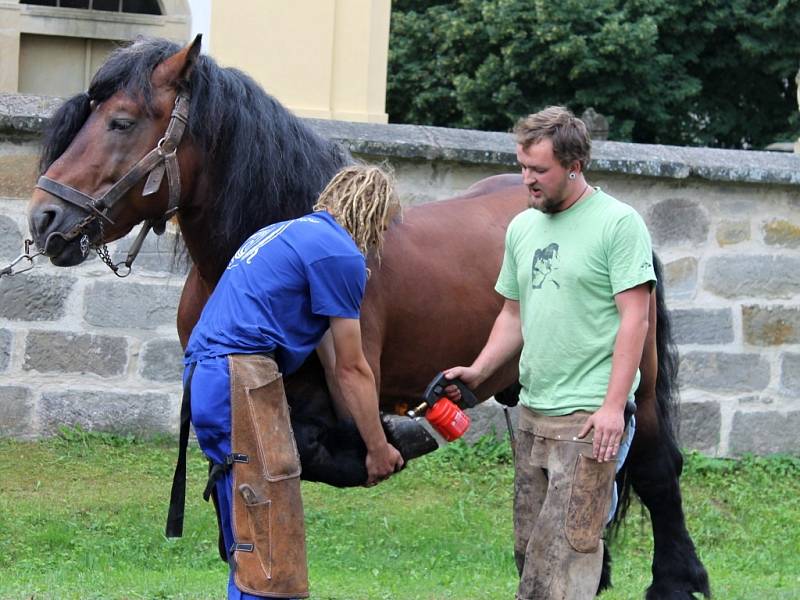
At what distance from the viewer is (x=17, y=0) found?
11.2m

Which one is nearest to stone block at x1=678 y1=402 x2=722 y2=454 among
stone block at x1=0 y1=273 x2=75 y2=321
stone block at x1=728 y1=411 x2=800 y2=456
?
stone block at x1=728 y1=411 x2=800 y2=456

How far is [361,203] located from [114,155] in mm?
803

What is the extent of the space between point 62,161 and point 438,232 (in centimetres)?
147

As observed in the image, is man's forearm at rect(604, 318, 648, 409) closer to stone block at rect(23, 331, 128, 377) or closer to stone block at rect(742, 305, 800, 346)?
stone block at rect(23, 331, 128, 377)

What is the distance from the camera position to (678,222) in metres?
7.89

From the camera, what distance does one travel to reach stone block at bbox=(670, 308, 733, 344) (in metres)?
7.92

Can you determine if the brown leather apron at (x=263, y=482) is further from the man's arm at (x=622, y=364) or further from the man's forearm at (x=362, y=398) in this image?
the man's arm at (x=622, y=364)

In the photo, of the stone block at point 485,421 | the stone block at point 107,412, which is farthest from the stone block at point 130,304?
the stone block at point 485,421

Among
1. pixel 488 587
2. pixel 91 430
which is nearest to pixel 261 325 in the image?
pixel 488 587

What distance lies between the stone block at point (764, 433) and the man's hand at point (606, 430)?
4.36m

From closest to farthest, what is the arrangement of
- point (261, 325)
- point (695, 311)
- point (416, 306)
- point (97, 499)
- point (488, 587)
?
point (261, 325)
point (416, 306)
point (488, 587)
point (97, 499)
point (695, 311)

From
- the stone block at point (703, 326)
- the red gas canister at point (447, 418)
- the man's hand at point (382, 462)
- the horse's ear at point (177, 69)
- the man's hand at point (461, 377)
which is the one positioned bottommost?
the man's hand at point (382, 462)

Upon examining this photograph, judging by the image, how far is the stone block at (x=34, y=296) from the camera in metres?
7.16

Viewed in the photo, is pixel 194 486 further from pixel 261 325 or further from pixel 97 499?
pixel 261 325
